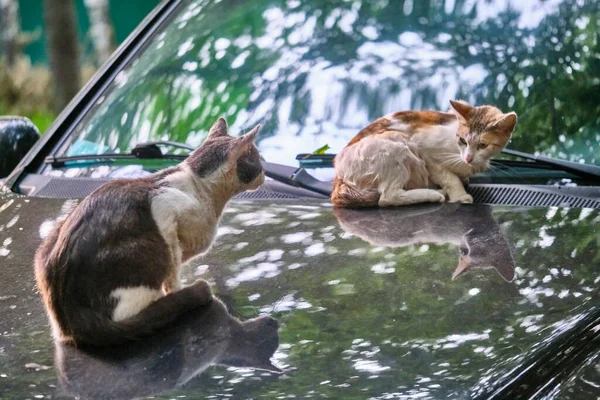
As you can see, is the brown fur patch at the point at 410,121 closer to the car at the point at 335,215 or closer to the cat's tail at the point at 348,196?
the car at the point at 335,215

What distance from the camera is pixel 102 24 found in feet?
45.7

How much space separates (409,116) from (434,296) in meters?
1.18

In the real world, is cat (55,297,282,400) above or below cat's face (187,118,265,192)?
below

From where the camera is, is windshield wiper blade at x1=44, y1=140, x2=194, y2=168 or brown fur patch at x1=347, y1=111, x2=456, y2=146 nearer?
brown fur patch at x1=347, y1=111, x2=456, y2=146

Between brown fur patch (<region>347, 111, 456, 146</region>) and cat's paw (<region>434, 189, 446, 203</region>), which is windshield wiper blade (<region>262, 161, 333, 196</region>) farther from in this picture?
cat's paw (<region>434, 189, 446, 203</region>)

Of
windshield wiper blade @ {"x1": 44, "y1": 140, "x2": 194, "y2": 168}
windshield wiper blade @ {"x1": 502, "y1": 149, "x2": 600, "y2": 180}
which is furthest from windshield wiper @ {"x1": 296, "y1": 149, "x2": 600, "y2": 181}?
windshield wiper blade @ {"x1": 44, "y1": 140, "x2": 194, "y2": 168}

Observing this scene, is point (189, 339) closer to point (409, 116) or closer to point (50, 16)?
point (409, 116)

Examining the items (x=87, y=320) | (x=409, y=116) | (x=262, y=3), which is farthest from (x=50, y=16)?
(x=87, y=320)

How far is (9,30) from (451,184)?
1396cm

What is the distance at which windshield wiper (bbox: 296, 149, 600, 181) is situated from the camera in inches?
127

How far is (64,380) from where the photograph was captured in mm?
2205

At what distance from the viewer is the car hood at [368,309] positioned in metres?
2.11

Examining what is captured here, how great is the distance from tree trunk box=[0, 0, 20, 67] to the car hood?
13.2 meters

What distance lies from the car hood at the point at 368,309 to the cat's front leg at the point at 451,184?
0.26 ft
